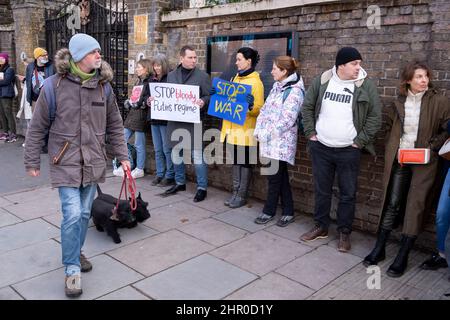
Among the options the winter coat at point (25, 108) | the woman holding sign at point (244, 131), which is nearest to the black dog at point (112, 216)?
the woman holding sign at point (244, 131)

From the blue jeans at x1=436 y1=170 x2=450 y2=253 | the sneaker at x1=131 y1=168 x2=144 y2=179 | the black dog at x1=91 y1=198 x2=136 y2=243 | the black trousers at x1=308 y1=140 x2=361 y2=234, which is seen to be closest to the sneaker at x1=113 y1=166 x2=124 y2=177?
the sneaker at x1=131 y1=168 x2=144 y2=179

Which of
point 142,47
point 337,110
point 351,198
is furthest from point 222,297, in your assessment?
point 142,47

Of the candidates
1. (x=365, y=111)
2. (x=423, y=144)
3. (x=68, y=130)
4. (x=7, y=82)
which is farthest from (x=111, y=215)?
(x=7, y=82)

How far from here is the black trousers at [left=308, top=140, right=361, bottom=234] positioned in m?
4.13

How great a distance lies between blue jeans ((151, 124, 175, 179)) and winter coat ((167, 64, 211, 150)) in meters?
0.25

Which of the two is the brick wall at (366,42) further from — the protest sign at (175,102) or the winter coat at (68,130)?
the winter coat at (68,130)

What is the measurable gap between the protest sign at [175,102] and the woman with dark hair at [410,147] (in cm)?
248

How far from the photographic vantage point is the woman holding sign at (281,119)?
4543 millimetres

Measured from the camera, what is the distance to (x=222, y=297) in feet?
11.1

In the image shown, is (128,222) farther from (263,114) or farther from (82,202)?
(263,114)

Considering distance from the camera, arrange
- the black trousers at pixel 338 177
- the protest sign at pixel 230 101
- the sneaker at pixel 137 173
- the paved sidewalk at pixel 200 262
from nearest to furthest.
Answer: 1. the paved sidewalk at pixel 200 262
2. the black trousers at pixel 338 177
3. the protest sign at pixel 230 101
4. the sneaker at pixel 137 173

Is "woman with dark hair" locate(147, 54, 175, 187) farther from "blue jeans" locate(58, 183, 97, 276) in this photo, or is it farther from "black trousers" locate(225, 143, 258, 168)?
"blue jeans" locate(58, 183, 97, 276)

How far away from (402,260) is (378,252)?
0.23 m
